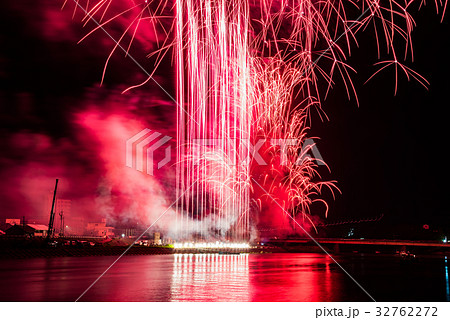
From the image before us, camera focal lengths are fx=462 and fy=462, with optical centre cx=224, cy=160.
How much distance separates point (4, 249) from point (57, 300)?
26594mm

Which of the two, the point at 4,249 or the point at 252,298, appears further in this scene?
the point at 4,249

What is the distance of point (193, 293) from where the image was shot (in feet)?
48.4

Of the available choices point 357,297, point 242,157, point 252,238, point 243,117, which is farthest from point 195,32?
point 252,238

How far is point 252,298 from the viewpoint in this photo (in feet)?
44.8

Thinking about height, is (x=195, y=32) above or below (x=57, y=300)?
above

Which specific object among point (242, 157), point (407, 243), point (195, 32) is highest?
Answer: point (195, 32)

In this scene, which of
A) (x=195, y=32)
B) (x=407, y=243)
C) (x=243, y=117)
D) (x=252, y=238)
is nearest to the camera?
(x=195, y=32)

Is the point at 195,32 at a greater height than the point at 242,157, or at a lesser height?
greater
